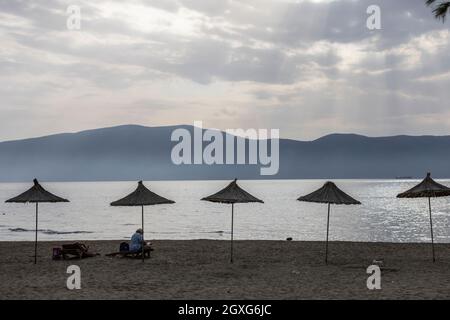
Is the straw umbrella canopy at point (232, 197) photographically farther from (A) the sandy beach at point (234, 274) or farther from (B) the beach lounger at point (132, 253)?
(B) the beach lounger at point (132, 253)

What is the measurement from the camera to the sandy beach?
1378 centimetres

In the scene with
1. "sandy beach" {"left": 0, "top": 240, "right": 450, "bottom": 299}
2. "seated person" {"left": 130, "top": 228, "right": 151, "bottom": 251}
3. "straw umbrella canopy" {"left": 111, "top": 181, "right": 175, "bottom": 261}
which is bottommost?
"sandy beach" {"left": 0, "top": 240, "right": 450, "bottom": 299}

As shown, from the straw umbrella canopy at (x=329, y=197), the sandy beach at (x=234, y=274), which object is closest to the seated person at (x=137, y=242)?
the sandy beach at (x=234, y=274)

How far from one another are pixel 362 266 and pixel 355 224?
5960cm

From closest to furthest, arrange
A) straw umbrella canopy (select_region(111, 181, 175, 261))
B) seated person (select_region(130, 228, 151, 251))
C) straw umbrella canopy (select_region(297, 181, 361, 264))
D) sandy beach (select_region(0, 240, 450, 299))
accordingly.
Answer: sandy beach (select_region(0, 240, 450, 299))
straw umbrella canopy (select_region(297, 181, 361, 264))
straw umbrella canopy (select_region(111, 181, 175, 261))
seated person (select_region(130, 228, 151, 251))

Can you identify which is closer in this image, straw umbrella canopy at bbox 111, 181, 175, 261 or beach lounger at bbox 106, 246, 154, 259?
straw umbrella canopy at bbox 111, 181, 175, 261

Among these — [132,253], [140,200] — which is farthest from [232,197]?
[132,253]

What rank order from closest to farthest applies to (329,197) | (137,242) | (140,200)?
(329,197) < (140,200) < (137,242)

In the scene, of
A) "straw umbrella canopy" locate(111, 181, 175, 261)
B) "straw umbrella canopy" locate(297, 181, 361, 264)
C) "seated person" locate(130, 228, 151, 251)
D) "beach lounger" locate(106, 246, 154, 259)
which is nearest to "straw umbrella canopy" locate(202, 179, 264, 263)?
"straw umbrella canopy" locate(111, 181, 175, 261)

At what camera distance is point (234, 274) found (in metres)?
17.3

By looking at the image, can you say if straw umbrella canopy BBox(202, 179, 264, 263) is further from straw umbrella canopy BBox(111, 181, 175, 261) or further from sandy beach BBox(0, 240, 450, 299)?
sandy beach BBox(0, 240, 450, 299)

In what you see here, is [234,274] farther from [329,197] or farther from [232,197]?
[329,197]

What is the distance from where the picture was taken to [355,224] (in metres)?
77.0

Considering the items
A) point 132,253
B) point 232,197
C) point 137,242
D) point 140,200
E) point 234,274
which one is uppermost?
point 232,197
